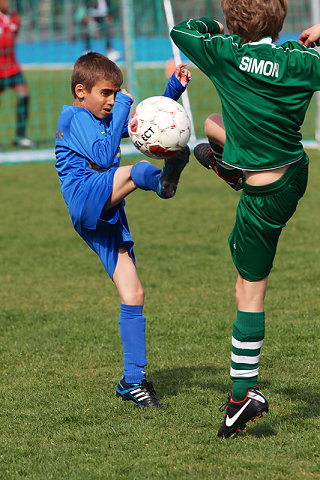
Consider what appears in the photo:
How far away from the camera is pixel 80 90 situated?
13.9 feet

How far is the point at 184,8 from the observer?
69.0 feet

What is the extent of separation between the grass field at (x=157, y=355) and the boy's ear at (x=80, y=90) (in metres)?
1.59

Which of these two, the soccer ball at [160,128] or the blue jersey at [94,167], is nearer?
the soccer ball at [160,128]

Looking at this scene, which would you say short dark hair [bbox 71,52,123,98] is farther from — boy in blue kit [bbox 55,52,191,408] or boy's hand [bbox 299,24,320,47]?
boy's hand [bbox 299,24,320,47]

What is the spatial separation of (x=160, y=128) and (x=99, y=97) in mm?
630

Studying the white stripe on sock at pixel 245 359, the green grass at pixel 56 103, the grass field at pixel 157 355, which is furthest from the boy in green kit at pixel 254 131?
the green grass at pixel 56 103

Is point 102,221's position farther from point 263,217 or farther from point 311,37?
point 311,37

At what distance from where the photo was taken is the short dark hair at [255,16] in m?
3.38

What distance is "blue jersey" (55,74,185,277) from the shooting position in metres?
4.05

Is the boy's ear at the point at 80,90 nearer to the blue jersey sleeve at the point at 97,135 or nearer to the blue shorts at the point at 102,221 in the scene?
the blue jersey sleeve at the point at 97,135

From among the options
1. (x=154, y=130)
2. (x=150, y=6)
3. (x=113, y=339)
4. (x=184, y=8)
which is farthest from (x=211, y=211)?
(x=184, y=8)

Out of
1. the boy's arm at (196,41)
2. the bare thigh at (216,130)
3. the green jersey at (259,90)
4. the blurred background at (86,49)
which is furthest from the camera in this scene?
the blurred background at (86,49)

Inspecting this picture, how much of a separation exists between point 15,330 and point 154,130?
2411 millimetres

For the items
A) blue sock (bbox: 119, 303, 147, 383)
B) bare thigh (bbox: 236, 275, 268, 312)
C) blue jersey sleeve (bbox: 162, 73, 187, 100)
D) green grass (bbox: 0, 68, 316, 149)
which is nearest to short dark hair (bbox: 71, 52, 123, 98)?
blue jersey sleeve (bbox: 162, 73, 187, 100)
